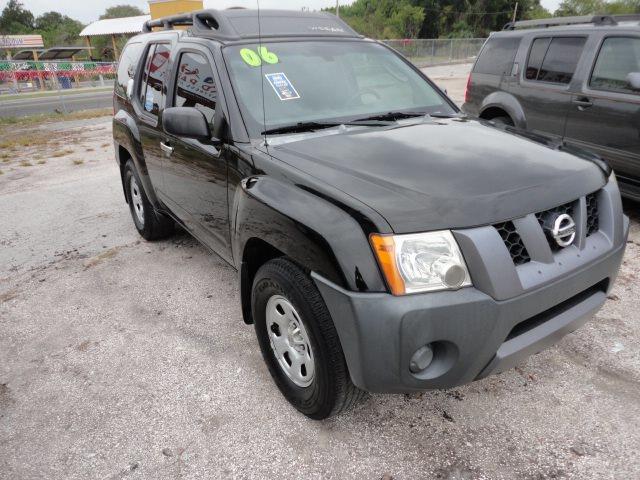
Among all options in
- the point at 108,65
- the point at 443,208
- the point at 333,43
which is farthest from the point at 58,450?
the point at 108,65

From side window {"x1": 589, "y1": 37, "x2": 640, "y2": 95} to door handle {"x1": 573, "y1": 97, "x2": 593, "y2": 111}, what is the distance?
0.44 ft

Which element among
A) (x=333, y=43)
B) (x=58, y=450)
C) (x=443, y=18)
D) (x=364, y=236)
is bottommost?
(x=58, y=450)

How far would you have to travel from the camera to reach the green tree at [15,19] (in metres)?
67.0

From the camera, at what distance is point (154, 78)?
152 inches

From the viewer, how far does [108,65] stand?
89.9 feet

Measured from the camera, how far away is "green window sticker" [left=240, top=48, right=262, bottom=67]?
291 cm

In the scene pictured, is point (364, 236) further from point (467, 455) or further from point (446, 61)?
point (446, 61)

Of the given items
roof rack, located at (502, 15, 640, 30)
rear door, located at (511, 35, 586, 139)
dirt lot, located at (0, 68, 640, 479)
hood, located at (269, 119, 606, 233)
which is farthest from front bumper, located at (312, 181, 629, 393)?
roof rack, located at (502, 15, 640, 30)

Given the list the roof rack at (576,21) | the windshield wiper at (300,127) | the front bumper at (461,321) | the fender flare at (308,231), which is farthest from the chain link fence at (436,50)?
the front bumper at (461,321)

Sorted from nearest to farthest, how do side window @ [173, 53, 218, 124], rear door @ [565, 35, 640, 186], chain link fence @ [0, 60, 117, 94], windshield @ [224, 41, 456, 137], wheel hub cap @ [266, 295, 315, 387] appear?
1. wheel hub cap @ [266, 295, 315, 387]
2. windshield @ [224, 41, 456, 137]
3. side window @ [173, 53, 218, 124]
4. rear door @ [565, 35, 640, 186]
5. chain link fence @ [0, 60, 117, 94]

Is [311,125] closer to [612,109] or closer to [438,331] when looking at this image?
[438,331]

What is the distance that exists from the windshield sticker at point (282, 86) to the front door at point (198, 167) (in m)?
0.33

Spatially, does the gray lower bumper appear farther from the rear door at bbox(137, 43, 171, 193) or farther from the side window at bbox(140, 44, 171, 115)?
the side window at bbox(140, 44, 171, 115)

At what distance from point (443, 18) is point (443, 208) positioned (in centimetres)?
5972
